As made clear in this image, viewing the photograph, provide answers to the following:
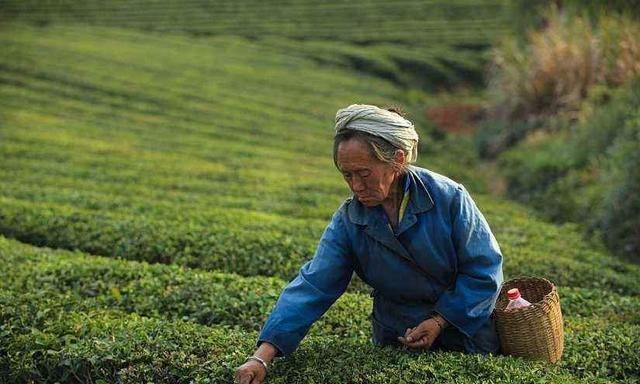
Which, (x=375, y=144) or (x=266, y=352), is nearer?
(x=375, y=144)

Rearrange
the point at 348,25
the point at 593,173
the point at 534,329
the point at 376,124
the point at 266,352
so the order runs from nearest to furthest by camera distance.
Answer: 1. the point at 376,124
2. the point at 266,352
3. the point at 534,329
4. the point at 593,173
5. the point at 348,25

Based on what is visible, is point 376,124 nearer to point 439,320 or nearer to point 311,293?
point 311,293

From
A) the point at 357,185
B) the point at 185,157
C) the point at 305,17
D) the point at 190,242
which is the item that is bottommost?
the point at 185,157

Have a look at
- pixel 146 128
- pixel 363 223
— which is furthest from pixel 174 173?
pixel 363 223

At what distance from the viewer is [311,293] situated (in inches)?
142

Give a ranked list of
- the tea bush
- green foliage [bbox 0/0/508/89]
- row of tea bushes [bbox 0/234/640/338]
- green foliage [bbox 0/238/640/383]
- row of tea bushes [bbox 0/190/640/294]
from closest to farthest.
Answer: green foliage [bbox 0/238/640/383] < row of tea bushes [bbox 0/234/640/338] < row of tea bushes [bbox 0/190/640/294] < the tea bush < green foliage [bbox 0/0/508/89]

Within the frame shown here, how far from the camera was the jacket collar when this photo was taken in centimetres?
357

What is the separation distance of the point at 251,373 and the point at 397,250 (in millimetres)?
792

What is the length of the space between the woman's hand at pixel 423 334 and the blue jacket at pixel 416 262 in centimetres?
6

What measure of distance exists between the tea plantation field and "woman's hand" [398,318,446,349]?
0.26 ft

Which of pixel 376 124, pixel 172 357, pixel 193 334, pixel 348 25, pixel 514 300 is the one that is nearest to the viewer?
pixel 376 124

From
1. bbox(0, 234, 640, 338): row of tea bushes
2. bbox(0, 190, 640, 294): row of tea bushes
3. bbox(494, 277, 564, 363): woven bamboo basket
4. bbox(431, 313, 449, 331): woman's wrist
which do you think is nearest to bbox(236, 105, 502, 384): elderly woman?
bbox(431, 313, 449, 331): woman's wrist

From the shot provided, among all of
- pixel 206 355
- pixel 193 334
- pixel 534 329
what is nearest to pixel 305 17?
pixel 193 334

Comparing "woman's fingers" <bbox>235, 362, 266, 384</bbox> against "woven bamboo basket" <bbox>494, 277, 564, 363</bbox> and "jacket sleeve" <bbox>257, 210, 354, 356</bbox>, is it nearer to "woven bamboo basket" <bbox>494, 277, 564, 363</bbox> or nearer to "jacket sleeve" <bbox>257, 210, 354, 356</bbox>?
"jacket sleeve" <bbox>257, 210, 354, 356</bbox>
